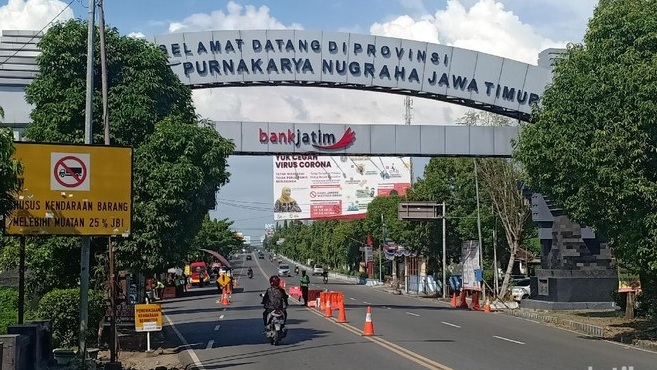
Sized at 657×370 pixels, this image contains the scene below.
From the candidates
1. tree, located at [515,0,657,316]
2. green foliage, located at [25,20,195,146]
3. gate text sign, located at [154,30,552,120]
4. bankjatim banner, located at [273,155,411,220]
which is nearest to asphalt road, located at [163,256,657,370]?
tree, located at [515,0,657,316]

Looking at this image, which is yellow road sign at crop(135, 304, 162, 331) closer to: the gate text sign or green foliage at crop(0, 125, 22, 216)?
green foliage at crop(0, 125, 22, 216)

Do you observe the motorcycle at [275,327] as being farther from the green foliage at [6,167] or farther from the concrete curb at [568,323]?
the concrete curb at [568,323]

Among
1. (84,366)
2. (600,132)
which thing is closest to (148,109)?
(84,366)

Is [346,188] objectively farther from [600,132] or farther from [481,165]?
[600,132]

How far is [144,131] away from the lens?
1916cm

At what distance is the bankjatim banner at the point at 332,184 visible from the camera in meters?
72.9

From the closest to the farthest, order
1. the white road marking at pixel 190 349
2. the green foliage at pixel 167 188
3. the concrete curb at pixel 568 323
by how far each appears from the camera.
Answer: the white road marking at pixel 190 349 → the green foliage at pixel 167 188 → the concrete curb at pixel 568 323

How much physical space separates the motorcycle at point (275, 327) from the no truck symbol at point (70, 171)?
6.38m

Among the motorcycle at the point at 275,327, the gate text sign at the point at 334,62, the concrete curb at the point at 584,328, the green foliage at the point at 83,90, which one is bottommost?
the concrete curb at the point at 584,328

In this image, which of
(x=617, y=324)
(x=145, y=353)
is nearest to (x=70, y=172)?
(x=145, y=353)

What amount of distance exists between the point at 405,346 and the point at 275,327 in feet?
10.7

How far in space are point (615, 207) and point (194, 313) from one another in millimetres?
→ 20723

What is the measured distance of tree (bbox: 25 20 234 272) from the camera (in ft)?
59.3

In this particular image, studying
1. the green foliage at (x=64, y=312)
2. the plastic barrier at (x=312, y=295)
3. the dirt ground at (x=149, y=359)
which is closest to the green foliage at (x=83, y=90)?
the green foliage at (x=64, y=312)
